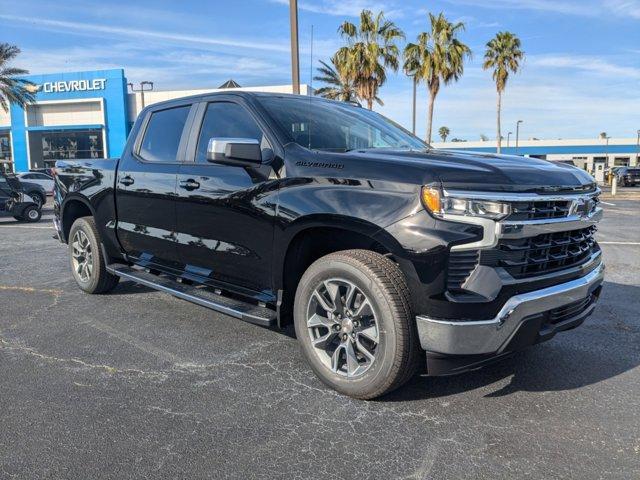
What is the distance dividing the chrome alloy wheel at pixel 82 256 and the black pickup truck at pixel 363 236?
55.8 inches

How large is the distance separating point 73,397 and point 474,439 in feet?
7.68

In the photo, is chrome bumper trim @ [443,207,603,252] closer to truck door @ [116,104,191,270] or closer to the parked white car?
truck door @ [116,104,191,270]

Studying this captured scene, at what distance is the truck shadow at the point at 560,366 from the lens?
137 inches

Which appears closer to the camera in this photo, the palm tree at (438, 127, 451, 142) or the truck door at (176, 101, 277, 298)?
the truck door at (176, 101, 277, 298)

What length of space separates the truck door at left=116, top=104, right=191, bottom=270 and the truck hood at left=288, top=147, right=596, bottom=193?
1.53 metres

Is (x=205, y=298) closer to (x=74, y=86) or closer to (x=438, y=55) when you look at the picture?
(x=438, y=55)

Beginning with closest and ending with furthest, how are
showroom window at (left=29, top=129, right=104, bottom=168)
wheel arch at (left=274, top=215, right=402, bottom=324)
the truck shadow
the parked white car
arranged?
wheel arch at (left=274, top=215, right=402, bottom=324) < the truck shadow < the parked white car < showroom window at (left=29, top=129, right=104, bottom=168)

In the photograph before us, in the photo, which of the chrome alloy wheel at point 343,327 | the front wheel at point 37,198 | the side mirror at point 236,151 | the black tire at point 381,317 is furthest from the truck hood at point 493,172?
the front wheel at point 37,198

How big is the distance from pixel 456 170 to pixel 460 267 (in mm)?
525

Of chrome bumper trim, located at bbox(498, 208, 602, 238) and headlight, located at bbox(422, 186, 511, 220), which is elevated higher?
headlight, located at bbox(422, 186, 511, 220)

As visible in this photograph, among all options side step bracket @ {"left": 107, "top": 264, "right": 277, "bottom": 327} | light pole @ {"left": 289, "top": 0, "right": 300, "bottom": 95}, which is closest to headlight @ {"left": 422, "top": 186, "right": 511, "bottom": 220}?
side step bracket @ {"left": 107, "top": 264, "right": 277, "bottom": 327}

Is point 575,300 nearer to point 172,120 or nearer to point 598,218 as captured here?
point 598,218

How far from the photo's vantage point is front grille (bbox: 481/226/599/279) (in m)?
2.90

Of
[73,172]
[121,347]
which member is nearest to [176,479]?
[121,347]
